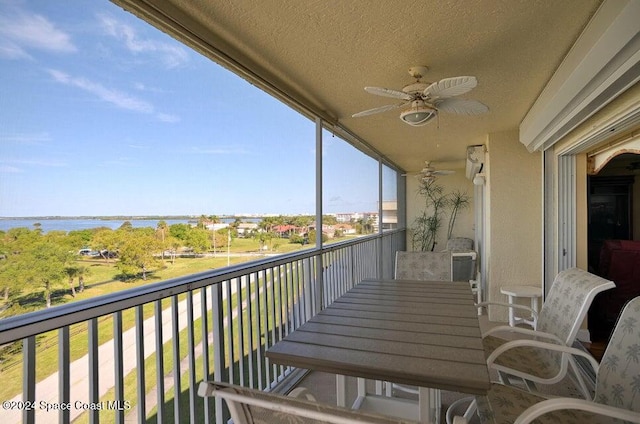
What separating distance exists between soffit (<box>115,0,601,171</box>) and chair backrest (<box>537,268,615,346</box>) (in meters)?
1.49

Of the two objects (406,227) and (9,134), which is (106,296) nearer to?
(9,134)

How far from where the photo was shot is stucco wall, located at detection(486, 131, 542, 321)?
413cm

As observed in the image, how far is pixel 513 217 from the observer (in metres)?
4.20

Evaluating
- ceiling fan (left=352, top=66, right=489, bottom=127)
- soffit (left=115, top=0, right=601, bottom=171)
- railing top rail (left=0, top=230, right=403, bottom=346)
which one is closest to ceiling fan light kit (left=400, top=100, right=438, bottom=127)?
ceiling fan (left=352, top=66, right=489, bottom=127)

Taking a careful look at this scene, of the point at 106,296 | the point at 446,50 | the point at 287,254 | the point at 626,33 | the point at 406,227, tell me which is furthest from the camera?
the point at 406,227

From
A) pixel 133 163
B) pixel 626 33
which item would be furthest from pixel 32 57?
pixel 626 33

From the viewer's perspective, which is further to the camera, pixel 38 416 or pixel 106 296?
pixel 106 296

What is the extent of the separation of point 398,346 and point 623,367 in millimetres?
1000

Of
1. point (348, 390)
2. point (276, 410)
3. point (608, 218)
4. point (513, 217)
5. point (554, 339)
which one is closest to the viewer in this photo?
point (276, 410)

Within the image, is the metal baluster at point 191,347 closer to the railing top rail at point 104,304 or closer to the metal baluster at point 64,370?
the railing top rail at point 104,304

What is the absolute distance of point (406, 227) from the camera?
27.1 feet

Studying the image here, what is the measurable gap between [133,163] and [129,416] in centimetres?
122

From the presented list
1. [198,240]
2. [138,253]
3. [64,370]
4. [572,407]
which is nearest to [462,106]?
[572,407]

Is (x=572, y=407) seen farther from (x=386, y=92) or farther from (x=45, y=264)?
(x=45, y=264)
